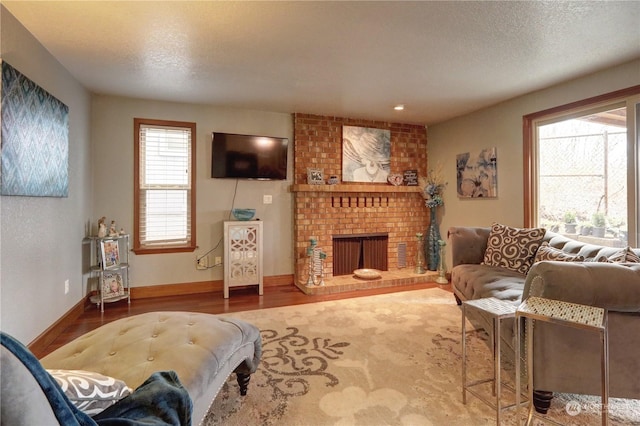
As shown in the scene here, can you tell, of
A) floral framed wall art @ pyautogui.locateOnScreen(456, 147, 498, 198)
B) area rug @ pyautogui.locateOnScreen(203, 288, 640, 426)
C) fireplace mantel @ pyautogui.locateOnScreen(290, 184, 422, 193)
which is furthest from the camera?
fireplace mantel @ pyautogui.locateOnScreen(290, 184, 422, 193)

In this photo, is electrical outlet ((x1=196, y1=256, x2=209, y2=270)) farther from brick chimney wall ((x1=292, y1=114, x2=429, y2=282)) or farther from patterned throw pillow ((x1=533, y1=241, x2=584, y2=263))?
patterned throw pillow ((x1=533, y1=241, x2=584, y2=263))

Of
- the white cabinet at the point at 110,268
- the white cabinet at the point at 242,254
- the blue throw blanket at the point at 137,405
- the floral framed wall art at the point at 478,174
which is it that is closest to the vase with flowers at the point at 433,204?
the floral framed wall art at the point at 478,174

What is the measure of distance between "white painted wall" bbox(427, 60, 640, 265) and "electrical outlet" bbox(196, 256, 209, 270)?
11.5 ft

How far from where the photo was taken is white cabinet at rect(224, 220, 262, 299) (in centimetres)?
372

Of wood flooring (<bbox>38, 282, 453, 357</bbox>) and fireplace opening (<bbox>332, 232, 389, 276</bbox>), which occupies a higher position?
fireplace opening (<bbox>332, 232, 389, 276</bbox>)

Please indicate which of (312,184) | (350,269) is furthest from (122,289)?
(350,269)

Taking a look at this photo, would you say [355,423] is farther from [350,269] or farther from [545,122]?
[545,122]

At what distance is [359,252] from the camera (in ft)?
15.2

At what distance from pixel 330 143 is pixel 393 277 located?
2.12m

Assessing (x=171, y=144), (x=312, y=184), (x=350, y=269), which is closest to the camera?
(x=171, y=144)

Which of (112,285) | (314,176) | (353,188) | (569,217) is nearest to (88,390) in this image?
(112,285)

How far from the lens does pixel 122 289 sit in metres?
3.41

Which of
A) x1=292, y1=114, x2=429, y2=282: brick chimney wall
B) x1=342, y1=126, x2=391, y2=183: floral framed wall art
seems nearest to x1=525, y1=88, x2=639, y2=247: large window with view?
x1=292, y1=114, x2=429, y2=282: brick chimney wall

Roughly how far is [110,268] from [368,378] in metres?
2.92
